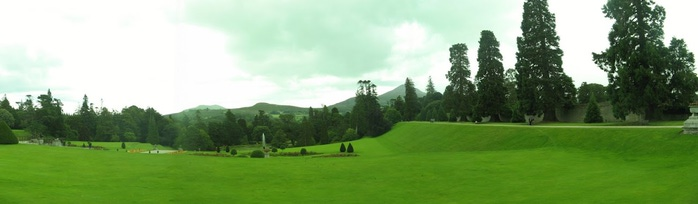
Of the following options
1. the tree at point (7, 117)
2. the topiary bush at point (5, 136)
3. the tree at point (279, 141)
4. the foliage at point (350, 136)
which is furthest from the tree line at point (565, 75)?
the tree at point (7, 117)

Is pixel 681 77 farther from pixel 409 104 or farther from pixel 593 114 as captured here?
pixel 409 104

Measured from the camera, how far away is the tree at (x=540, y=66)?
46.5m

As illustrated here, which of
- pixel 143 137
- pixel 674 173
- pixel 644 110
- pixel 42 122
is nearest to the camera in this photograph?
pixel 674 173

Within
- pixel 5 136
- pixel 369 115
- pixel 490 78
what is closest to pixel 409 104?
pixel 369 115

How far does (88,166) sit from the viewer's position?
84.1ft

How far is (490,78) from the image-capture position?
5775cm

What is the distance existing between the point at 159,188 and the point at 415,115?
300 ft

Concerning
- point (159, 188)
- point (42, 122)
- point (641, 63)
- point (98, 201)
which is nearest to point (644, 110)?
point (641, 63)

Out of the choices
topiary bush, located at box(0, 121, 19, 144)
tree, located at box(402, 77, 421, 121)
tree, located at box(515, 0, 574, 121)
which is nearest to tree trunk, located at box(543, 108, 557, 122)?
tree, located at box(515, 0, 574, 121)

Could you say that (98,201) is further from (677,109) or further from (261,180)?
(677,109)

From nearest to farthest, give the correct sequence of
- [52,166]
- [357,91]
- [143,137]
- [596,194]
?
[596,194]
[52,166]
[143,137]
[357,91]

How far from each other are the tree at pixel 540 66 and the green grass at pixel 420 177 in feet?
49.6

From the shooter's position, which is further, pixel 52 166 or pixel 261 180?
pixel 52 166

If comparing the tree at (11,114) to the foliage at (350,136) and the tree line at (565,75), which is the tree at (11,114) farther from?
the tree line at (565,75)
